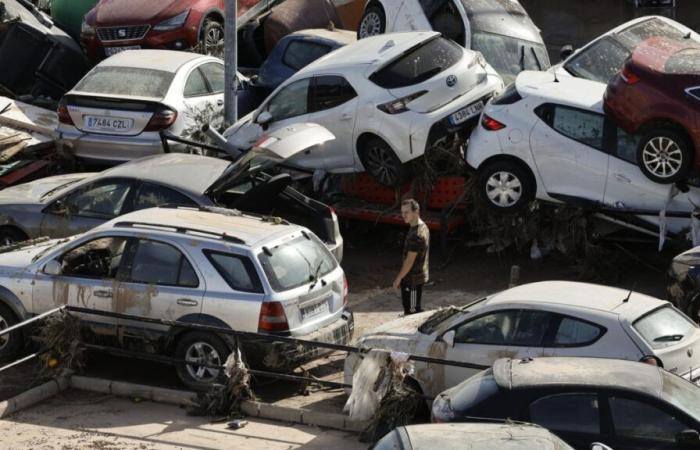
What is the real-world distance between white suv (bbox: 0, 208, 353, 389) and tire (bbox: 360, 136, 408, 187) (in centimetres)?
350

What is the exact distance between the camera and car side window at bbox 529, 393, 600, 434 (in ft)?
28.3

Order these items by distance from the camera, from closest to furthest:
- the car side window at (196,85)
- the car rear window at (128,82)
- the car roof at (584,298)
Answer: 1. the car roof at (584,298)
2. the car rear window at (128,82)
3. the car side window at (196,85)

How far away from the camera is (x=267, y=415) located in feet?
36.6

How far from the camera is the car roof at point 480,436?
25.3ft

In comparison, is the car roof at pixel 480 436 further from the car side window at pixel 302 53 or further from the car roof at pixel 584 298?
the car side window at pixel 302 53

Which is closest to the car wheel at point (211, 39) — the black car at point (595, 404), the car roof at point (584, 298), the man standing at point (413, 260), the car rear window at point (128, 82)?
the car rear window at point (128, 82)

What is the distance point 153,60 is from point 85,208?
4.18 metres

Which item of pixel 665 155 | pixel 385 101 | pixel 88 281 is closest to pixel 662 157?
pixel 665 155

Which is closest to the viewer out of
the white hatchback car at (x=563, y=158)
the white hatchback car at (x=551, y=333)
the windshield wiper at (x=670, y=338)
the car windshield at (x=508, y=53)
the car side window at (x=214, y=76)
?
the white hatchback car at (x=551, y=333)

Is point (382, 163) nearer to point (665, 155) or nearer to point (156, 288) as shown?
point (665, 155)

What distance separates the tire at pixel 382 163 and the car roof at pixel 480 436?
7.66 meters

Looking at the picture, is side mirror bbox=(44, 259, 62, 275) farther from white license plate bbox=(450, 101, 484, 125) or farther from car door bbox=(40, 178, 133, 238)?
white license plate bbox=(450, 101, 484, 125)

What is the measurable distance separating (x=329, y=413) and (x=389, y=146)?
16.9ft

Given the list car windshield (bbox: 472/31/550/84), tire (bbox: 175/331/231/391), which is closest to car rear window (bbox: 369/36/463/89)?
car windshield (bbox: 472/31/550/84)
